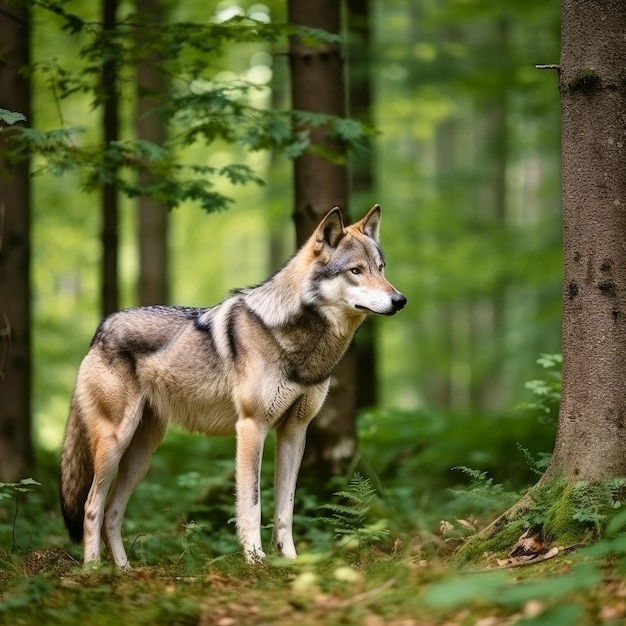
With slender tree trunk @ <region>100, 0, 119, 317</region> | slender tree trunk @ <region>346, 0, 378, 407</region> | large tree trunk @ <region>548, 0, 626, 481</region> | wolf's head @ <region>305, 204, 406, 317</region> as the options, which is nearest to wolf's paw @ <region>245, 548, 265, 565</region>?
wolf's head @ <region>305, 204, 406, 317</region>

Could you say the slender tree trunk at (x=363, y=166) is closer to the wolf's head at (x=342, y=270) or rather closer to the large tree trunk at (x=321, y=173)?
the large tree trunk at (x=321, y=173)

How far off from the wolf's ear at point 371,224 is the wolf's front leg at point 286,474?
4.95ft

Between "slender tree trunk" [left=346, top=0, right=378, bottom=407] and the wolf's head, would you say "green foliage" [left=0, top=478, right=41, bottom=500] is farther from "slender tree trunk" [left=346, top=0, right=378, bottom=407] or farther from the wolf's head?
"slender tree trunk" [left=346, top=0, right=378, bottom=407]

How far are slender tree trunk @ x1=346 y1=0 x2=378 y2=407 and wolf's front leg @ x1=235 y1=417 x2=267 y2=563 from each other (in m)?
6.53

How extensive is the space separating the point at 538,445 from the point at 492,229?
352 inches

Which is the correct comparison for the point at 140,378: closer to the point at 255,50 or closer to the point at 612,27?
the point at 612,27

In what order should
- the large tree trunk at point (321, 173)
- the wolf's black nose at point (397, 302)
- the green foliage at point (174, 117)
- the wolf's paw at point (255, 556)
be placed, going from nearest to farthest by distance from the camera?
the wolf's paw at point (255, 556) → the wolf's black nose at point (397, 302) → the green foliage at point (174, 117) → the large tree trunk at point (321, 173)

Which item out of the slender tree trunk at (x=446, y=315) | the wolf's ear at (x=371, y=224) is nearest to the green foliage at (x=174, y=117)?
the wolf's ear at (x=371, y=224)

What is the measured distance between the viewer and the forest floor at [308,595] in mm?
3551

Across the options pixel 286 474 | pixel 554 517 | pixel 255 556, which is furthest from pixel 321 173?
pixel 554 517

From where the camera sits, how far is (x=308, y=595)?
163 inches

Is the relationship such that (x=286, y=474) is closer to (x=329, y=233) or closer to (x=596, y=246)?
(x=329, y=233)

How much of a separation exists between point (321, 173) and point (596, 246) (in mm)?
3333

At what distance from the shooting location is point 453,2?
51.0ft
